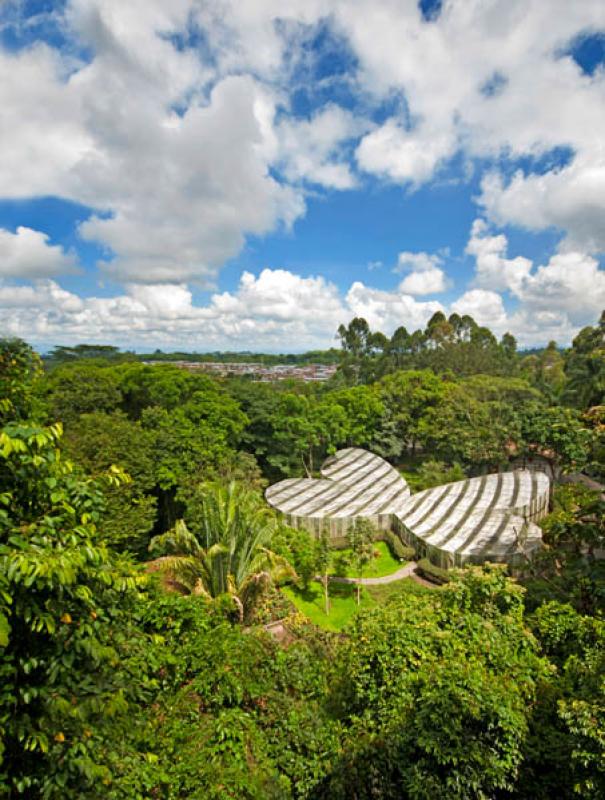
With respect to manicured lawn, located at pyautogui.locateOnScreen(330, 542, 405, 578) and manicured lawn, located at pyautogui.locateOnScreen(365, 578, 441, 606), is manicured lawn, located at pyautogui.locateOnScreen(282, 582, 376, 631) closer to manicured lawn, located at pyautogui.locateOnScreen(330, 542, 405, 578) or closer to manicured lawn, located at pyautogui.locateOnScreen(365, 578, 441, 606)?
manicured lawn, located at pyautogui.locateOnScreen(365, 578, 441, 606)

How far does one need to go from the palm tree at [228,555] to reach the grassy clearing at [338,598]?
378cm

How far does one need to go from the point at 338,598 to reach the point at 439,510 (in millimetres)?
8752

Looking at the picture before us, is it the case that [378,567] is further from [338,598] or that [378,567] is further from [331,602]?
[331,602]

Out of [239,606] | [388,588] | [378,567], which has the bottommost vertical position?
[378,567]

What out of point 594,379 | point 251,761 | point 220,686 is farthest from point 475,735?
point 594,379

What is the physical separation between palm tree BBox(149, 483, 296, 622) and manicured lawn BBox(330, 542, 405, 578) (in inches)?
257

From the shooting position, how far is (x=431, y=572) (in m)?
19.7

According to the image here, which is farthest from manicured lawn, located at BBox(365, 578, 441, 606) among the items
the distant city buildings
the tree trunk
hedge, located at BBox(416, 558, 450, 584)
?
the distant city buildings

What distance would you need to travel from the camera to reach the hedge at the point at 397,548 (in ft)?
71.2

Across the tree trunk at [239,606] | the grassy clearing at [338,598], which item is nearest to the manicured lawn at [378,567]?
the grassy clearing at [338,598]

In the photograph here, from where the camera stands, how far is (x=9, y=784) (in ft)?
11.4

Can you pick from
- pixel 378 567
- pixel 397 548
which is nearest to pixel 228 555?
pixel 378 567

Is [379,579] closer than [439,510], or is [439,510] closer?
[379,579]

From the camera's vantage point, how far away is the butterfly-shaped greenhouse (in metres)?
19.9
